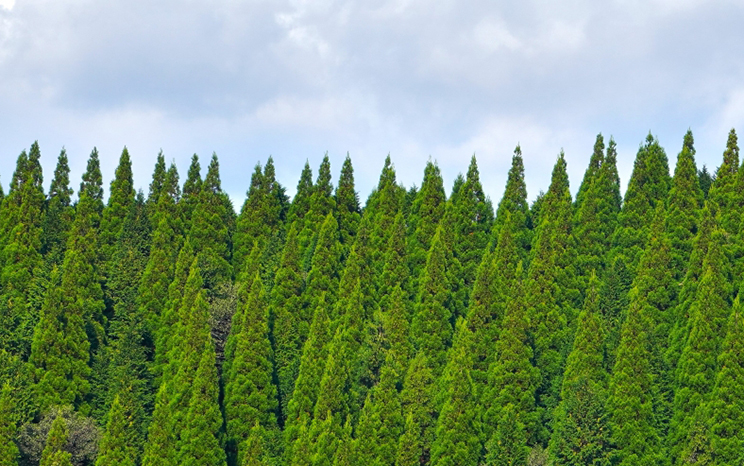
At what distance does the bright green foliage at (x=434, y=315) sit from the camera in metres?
65.5

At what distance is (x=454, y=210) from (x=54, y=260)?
27382 mm

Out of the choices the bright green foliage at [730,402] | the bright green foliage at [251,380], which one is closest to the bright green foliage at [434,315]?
the bright green foliage at [251,380]

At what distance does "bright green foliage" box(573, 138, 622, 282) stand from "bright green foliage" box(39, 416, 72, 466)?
1294 inches

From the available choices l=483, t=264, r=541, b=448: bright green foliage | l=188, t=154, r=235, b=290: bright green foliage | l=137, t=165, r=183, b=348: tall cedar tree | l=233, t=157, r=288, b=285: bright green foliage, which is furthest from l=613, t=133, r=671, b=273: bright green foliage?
l=137, t=165, r=183, b=348: tall cedar tree

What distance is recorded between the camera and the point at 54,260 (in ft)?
247

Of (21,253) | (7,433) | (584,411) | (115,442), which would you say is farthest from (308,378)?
(21,253)

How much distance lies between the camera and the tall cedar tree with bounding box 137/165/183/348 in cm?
7025

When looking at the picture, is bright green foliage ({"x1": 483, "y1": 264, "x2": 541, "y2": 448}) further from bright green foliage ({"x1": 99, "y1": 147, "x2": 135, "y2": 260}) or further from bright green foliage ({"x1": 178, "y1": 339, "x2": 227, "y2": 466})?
bright green foliage ({"x1": 99, "y1": 147, "x2": 135, "y2": 260})

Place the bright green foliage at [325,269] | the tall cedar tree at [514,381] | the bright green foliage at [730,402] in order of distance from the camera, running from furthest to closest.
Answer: the bright green foliage at [325,269]
the tall cedar tree at [514,381]
the bright green foliage at [730,402]

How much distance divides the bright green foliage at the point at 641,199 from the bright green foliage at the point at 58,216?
124 ft

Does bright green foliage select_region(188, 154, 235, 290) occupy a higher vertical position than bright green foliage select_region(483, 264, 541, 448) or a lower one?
higher

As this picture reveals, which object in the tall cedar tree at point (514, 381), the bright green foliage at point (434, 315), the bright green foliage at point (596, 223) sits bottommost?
the tall cedar tree at point (514, 381)

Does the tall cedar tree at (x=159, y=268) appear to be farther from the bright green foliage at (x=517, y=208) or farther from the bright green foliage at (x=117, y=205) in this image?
the bright green foliage at (x=517, y=208)

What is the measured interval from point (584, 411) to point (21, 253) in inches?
1559
